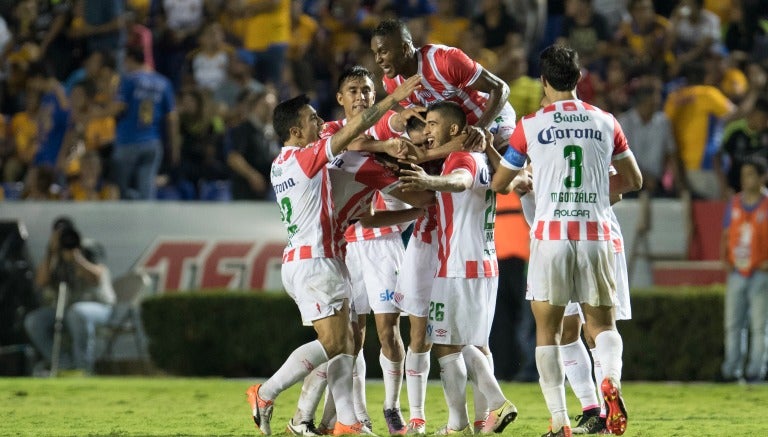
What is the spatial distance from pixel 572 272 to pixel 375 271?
197cm

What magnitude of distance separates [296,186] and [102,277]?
8037mm

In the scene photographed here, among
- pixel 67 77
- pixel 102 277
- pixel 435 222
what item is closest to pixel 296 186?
pixel 435 222

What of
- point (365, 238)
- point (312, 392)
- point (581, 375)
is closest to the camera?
point (581, 375)

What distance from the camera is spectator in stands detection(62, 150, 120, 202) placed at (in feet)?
57.8

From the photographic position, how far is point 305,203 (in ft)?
29.7

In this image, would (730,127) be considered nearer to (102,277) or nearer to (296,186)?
(102,277)

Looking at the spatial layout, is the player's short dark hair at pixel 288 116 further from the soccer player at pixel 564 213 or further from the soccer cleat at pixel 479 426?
the soccer cleat at pixel 479 426

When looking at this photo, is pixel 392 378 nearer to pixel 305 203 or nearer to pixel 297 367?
pixel 297 367

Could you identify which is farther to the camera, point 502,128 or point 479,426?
point 502,128

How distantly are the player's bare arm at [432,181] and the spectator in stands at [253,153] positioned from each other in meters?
8.68

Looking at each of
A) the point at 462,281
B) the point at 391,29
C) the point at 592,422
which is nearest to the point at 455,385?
the point at 462,281

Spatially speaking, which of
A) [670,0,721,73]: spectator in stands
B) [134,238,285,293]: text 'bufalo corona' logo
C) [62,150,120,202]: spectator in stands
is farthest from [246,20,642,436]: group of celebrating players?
[670,0,721,73]: spectator in stands

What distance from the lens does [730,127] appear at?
54.2 feet

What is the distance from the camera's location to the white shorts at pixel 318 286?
29.2 ft
